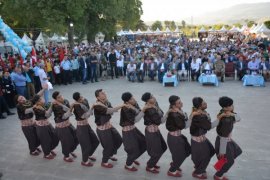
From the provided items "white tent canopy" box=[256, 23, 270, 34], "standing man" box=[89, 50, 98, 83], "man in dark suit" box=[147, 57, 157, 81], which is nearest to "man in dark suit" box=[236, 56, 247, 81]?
"man in dark suit" box=[147, 57, 157, 81]

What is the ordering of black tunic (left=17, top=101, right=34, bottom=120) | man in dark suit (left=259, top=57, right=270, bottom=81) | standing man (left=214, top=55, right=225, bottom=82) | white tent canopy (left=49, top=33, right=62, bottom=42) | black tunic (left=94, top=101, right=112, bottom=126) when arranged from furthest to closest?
white tent canopy (left=49, top=33, right=62, bottom=42) < standing man (left=214, top=55, right=225, bottom=82) < man in dark suit (left=259, top=57, right=270, bottom=81) < black tunic (left=17, top=101, right=34, bottom=120) < black tunic (left=94, top=101, right=112, bottom=126)

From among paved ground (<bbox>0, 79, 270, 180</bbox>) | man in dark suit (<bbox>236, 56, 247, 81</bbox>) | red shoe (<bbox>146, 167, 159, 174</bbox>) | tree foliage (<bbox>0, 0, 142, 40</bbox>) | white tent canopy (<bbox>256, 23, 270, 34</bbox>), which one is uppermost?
tree foliage (<bbox>0, 0, 142, 40</bbox>)

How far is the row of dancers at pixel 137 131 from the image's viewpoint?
5.81 metres

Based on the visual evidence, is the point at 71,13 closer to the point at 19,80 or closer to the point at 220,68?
the point at 220,68

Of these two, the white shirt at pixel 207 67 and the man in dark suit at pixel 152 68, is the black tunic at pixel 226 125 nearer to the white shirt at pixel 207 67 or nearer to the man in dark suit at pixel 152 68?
the white shirt at pixel 207 67

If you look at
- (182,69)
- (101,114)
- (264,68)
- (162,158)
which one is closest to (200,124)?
(162,158)

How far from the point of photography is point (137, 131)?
655 cm

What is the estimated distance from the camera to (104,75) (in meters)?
19.4

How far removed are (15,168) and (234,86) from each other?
440 inches

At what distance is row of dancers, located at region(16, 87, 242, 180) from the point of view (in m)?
5.81

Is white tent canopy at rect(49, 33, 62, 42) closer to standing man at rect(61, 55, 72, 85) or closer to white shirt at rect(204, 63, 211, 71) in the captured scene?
standing man at rect(61, 55, 72, 85)

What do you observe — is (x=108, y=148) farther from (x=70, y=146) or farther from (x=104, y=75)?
(x=104, y=75)

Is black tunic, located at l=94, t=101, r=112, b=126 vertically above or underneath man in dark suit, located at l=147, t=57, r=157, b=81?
above

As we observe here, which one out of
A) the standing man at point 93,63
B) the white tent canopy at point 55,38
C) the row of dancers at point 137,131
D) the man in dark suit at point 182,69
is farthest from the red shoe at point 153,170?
the white tent canopy at point 55,38
